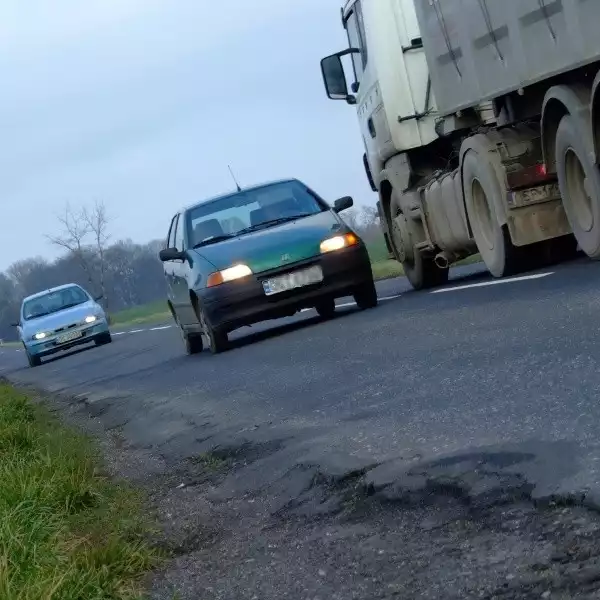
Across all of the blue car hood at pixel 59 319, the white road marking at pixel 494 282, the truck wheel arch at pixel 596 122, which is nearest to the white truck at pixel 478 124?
the truck wheel arch at pixel 596 122

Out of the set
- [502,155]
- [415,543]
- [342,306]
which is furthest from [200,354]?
[415,543]

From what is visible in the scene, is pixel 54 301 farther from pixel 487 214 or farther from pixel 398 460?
pixel 398 460

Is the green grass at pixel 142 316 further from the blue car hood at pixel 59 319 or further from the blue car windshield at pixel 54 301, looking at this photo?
the blue car hood at pixel 59 319

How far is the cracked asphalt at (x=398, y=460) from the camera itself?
389 cm

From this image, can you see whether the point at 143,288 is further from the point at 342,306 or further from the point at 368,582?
the point at 368,582

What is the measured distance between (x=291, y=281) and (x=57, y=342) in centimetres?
1464

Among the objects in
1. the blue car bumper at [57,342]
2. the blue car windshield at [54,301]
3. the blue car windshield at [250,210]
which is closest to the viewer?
the blue car windshield at [250,210]

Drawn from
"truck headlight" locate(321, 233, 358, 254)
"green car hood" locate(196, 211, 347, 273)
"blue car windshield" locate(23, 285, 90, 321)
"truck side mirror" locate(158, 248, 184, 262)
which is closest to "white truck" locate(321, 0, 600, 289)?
"truck headlight" locate(321, 233, 358, 254)

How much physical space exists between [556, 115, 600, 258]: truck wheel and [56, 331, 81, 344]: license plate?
1814 cm

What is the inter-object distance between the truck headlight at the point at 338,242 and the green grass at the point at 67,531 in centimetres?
706

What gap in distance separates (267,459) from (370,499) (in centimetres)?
163

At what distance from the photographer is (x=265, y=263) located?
14.5 meters

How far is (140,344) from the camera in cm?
2423

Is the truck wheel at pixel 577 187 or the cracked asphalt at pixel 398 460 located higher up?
the truck wheel at pixel 577 187
